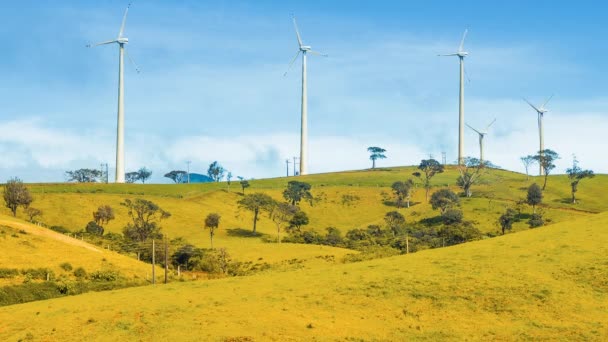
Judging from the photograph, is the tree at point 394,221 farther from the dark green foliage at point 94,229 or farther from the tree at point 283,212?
the dark green foliage at point 94,229

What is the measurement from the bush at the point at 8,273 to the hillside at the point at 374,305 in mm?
16440

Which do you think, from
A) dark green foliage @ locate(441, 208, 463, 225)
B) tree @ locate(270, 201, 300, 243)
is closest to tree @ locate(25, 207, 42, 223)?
tree @ locate(270, 201, 300, 243)

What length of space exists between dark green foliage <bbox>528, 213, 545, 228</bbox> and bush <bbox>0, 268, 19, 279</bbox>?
96.2 m

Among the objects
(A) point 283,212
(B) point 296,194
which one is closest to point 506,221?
(A) point 283,212

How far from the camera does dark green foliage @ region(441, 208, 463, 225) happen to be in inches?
5940

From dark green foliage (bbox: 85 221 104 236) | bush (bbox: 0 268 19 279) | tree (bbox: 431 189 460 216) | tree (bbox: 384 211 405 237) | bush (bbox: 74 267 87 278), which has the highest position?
tree (bbox: 431 189 460 216)

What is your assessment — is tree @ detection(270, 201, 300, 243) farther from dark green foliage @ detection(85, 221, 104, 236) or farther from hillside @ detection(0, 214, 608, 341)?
hillside @ detection(0, 214, 608, 341)

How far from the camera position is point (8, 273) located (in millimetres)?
78938

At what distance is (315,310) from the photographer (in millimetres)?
54875

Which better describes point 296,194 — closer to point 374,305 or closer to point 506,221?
point 506,221

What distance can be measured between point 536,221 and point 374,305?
9686 centimetres

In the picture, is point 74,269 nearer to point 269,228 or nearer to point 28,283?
point 28,283

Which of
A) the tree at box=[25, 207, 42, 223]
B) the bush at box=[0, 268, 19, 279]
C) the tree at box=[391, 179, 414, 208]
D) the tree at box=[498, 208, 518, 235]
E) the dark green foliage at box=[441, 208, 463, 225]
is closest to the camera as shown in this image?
the bush at box=[0, 268, 19, 279]

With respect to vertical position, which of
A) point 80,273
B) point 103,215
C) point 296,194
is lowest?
point 80,273
